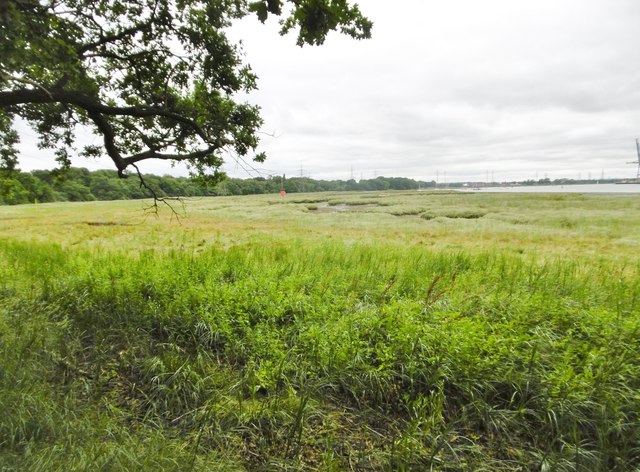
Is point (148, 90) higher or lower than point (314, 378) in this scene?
higher

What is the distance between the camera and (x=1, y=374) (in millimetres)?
4051

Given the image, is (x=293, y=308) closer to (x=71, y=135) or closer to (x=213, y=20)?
(x=213, y=20)

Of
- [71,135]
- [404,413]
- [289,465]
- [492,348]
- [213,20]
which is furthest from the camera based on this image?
[71,135]

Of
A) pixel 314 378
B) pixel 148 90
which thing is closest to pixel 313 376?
pixel 314 378

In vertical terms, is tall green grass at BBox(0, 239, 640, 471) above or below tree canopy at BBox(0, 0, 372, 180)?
below

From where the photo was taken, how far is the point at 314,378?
4.34 m

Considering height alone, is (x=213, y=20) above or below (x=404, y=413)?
above

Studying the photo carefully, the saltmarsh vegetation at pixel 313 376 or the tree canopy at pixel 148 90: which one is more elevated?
the tree canopy at pixel 148 90

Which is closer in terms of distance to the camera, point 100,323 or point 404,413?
point 404,413

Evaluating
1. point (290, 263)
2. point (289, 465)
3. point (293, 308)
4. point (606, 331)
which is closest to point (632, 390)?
point (606, 331)

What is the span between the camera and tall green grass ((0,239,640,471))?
323 cm

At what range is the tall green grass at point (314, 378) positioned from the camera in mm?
3227

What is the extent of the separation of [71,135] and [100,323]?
21.3 ft

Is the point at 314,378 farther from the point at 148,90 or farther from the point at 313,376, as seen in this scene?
the point at 148,90
